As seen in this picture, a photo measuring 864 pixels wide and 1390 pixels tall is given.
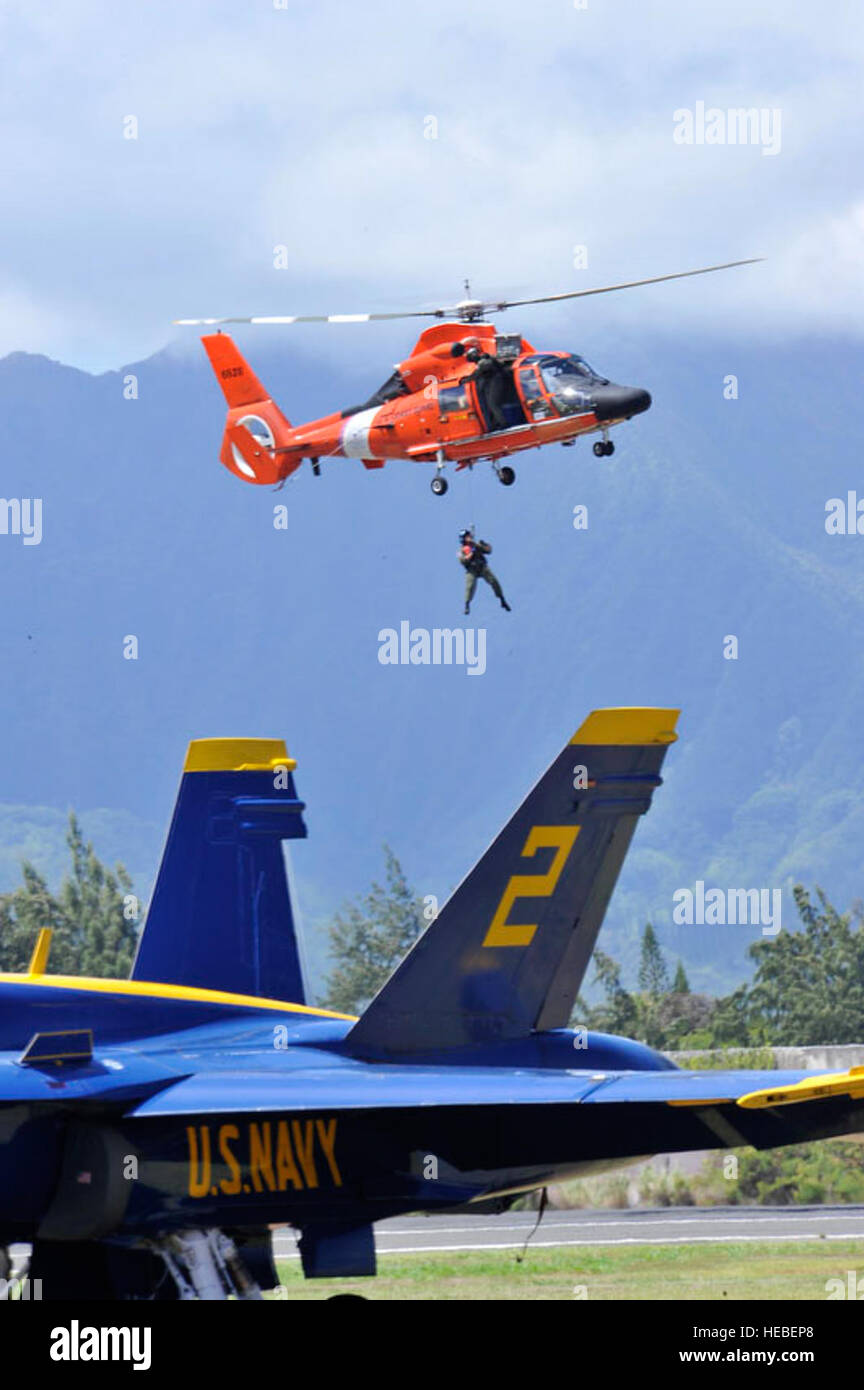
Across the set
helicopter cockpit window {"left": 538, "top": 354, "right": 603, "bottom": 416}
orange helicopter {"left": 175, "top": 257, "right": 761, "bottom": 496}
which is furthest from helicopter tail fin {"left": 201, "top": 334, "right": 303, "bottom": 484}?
helicopter cockpit window {"left": 538, "top": 354, "right": 603, "bottom": 416}

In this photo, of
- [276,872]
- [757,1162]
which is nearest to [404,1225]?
[757,1162]

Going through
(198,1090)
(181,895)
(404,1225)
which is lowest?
(404,1225)

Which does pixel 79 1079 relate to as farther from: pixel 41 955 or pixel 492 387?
pixel 492 387

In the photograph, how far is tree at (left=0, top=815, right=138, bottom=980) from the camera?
5519 centimetres

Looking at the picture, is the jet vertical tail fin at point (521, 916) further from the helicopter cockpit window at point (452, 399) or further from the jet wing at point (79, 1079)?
the helicopter cockpit window at point (452, 399)

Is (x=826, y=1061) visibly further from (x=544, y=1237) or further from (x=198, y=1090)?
(x=198, y=1090)

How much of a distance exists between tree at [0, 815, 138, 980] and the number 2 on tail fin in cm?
3674

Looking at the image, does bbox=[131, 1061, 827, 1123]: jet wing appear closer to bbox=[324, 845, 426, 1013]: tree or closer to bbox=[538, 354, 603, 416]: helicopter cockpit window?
bbox=[538, 354, 603, 416]: helicopter cockpit window

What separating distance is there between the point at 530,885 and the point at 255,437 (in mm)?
25246

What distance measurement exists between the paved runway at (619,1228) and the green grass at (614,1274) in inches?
39.0

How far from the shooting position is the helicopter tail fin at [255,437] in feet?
128

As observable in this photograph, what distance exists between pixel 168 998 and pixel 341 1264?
240 cm

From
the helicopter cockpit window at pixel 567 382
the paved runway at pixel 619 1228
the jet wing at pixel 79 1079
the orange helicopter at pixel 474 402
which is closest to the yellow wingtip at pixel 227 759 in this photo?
the jet wing at pixel 79 1079
